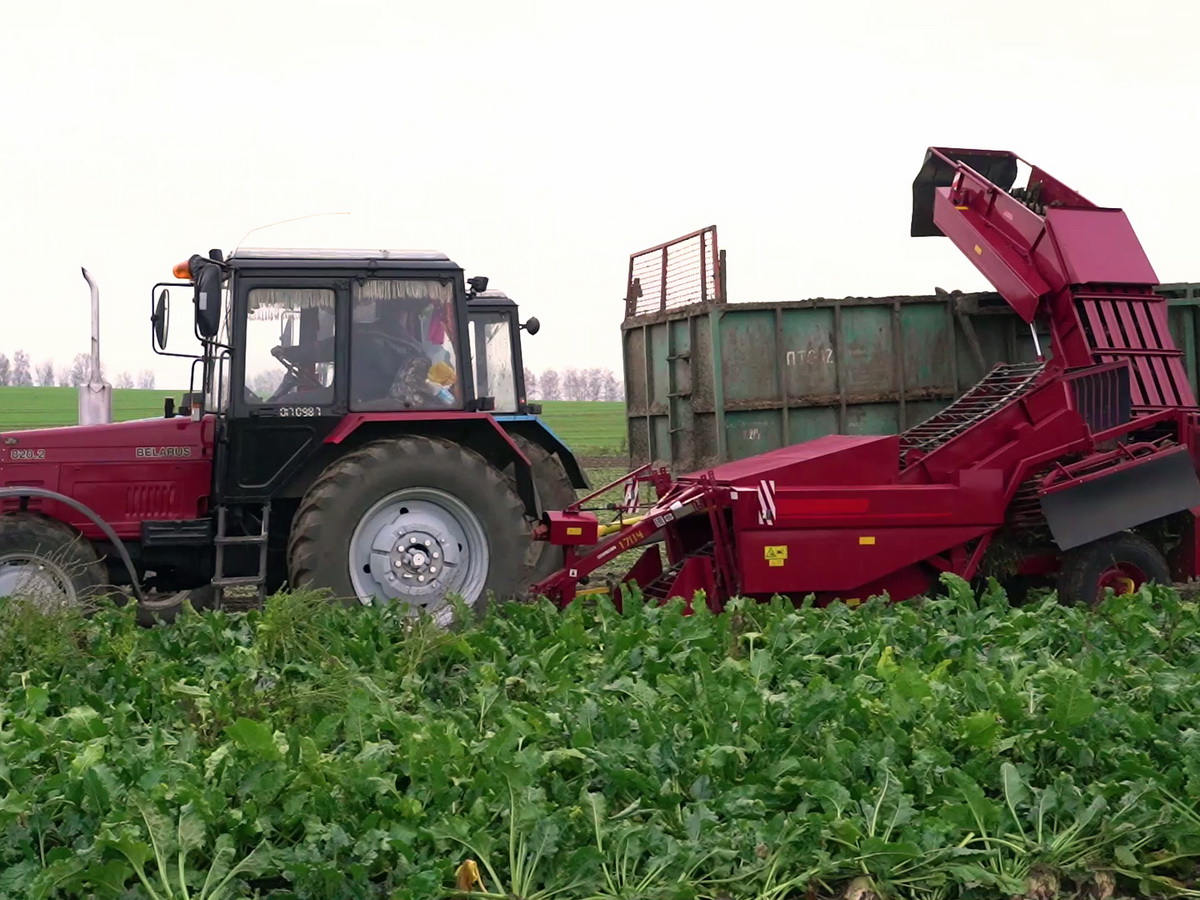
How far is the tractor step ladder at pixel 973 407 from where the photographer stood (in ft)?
30.2

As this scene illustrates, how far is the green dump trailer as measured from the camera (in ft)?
34.4

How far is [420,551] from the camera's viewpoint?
26.0ft

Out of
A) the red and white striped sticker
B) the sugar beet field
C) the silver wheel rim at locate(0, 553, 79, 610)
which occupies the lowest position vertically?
the sugar beet field

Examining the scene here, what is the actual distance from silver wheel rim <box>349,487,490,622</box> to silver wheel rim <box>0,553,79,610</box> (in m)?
1.52

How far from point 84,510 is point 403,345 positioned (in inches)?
78.9

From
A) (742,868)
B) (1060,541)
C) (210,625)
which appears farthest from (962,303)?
(742,868)

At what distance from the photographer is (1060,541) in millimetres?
8633

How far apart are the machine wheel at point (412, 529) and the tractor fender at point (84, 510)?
0.94 m

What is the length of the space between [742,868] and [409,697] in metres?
1.86

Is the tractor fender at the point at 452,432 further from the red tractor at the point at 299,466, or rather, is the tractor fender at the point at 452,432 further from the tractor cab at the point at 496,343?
the tractor cab at the point at 496,343

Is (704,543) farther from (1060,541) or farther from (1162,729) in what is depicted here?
(1162,729)

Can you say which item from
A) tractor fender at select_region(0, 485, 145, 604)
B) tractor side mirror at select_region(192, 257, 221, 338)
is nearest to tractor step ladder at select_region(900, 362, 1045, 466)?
tractor side mirror at select_region(192, 257, 221, 338)

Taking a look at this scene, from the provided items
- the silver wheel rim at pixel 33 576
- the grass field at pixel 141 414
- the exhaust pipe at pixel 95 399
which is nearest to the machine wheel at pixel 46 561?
the silver wheel rim at pixel 33 576

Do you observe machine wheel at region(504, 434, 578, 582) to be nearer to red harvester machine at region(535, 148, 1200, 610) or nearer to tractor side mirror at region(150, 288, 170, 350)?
red harvester machine at region(535, 148, 1200, 610)
